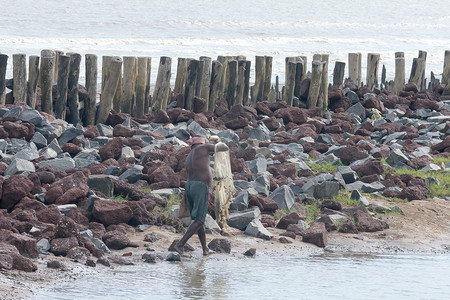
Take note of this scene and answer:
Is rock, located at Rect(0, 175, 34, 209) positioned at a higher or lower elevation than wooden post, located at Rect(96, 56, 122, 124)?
lower

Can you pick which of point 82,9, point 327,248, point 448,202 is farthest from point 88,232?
point 82,9

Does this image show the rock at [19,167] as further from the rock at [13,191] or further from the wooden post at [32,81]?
the wooden post at [32,81]

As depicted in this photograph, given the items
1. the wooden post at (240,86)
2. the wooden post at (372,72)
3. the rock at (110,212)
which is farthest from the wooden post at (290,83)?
the rock at (110,212)

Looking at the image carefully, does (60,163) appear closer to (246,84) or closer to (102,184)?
(102,184)

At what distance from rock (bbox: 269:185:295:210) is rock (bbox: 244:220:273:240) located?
88 centimetres

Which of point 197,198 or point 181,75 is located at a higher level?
point 181,75

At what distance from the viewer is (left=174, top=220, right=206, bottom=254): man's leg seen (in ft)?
28.9

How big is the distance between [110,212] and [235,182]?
2.28 m

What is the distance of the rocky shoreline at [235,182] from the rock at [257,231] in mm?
12

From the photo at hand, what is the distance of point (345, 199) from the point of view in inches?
441

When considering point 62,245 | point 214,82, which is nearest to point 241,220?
point 62,245

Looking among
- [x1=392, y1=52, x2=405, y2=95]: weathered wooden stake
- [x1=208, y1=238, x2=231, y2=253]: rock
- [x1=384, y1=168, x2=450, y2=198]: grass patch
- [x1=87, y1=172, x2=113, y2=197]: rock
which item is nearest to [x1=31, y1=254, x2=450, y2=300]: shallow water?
[x1=208, y1=238, x2=231, y2=253]: rock

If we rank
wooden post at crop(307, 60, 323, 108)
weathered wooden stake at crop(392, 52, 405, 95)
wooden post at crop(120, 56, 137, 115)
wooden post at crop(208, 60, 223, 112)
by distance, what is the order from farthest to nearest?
weathered wooden stake at crop(392, 52, 405, 95)
wooden post at crop(307, 60, 323, 108)
wooden post at crop(208, 60, 223, 112)
wooden post at crop(120, 56, 137, 115)

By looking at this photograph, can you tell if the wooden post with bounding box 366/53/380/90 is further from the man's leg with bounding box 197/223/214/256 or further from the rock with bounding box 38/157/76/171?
the man's leg with bounding box 197/223/214/256
